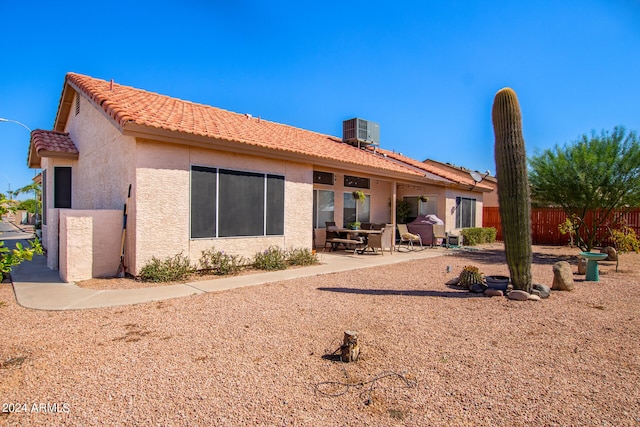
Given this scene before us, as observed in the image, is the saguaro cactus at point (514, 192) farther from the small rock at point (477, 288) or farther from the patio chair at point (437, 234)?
the patio chair at point (437, 234)

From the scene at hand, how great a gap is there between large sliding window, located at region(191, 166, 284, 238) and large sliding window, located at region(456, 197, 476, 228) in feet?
39.8

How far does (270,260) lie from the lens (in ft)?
31.8

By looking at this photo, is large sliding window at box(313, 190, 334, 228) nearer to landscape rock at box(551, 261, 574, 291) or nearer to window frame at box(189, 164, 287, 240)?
window frame at box(189, 164, 287, 240)

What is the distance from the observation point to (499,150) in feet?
23.4

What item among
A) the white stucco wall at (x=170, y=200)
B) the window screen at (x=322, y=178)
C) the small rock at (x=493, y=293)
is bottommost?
the small rock at (x=493, y=293)

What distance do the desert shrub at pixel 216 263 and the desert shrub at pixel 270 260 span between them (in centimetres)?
73

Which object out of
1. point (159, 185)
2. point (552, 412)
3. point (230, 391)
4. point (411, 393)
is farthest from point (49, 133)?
point (552, 412)

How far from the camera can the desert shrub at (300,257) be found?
10.4 meters

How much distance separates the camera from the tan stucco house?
7793 millimetres

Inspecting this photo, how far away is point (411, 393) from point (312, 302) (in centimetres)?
324

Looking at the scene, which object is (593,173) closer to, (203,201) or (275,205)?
(275,205)

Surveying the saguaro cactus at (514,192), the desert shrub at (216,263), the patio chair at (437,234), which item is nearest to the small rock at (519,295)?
the saguaro cactus at (514,192)

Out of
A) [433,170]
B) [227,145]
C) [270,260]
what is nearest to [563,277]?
[270,260]

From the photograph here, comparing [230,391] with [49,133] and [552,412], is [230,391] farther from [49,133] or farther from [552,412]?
[49,133]
